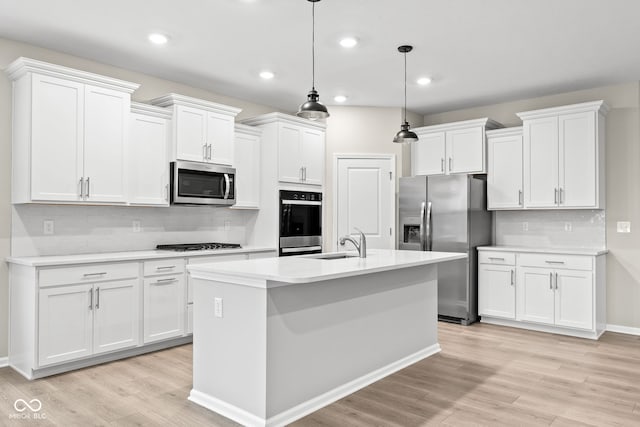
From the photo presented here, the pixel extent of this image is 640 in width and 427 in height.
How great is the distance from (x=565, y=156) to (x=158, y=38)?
4330 millimetres

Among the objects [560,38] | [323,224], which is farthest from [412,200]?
[560,38]

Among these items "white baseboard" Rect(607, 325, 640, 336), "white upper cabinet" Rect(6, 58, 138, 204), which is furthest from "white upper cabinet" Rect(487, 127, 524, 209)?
"white upper cabinet" Rect(6, 58, 138, 204)

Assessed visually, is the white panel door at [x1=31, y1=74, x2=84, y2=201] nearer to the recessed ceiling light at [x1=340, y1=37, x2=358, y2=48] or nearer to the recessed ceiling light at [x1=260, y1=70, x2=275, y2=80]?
the recessed ceiling light at [x1=260, y1=70, x2=275, y2=80]

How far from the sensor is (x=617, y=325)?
504 centimetres

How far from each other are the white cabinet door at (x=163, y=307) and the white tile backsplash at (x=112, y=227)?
24.3 inches

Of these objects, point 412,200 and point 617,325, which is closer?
point 617,325

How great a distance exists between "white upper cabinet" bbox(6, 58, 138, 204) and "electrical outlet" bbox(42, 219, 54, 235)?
12.5 inches

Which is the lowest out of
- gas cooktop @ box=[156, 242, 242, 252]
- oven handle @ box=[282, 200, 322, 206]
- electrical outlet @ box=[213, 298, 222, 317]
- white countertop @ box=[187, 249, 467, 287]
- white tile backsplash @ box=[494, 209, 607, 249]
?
electrical outlet @ box=[213, 298, 222, 317]

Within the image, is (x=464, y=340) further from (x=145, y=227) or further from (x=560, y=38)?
(x=145, y=227)

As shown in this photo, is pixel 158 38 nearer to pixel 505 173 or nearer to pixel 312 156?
pixel 312 156

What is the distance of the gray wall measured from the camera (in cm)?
495

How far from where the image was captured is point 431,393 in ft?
10.5

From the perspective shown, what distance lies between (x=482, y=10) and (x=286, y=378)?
9.47 ft

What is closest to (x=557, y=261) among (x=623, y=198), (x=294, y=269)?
(x=623, y=198)
